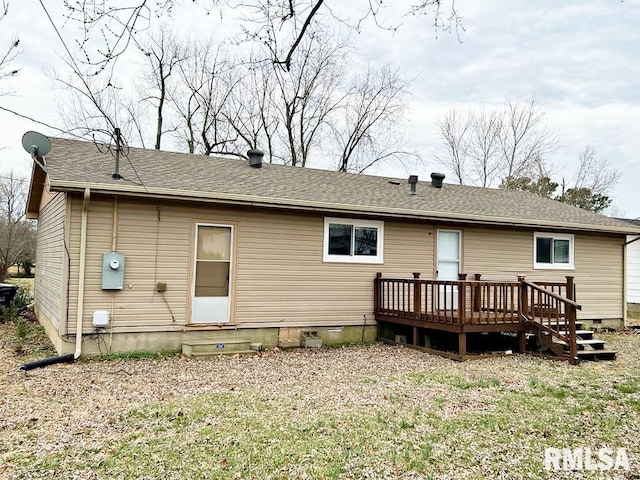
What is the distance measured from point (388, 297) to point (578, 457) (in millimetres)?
5533

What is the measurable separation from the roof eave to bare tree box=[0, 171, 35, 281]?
72.1 ft

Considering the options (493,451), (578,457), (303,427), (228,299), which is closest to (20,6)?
(303,427)

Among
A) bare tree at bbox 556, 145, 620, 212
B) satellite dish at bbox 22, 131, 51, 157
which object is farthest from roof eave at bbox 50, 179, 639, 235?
bare tree at bbox 556, 145, 620, 212

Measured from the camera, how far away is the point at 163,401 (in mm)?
5293

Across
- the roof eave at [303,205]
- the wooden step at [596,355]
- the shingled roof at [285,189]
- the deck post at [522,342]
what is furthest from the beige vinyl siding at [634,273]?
the deck post at [522,342]

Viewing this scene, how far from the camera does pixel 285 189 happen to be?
9445mm

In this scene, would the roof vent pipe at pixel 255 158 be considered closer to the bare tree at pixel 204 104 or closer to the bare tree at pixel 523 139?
the bare tree at pixel 204 104

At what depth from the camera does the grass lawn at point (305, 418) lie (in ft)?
12.2

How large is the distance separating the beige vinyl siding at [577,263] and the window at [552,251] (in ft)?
0.46

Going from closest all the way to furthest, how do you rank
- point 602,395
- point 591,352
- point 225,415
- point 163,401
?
point 225,415, point 163,401, point 602,395, point 591,352

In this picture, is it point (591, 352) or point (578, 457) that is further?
point (591, 352)

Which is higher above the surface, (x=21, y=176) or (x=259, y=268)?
(x=21, y=176)

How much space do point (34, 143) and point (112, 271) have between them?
2327mm

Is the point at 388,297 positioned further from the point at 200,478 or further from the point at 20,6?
the point at 20,6
